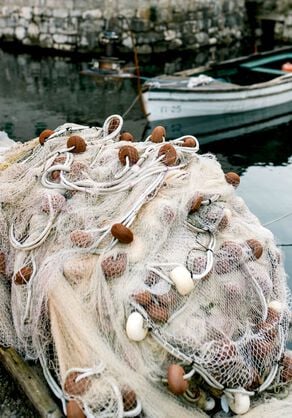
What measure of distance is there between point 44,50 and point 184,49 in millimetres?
4924

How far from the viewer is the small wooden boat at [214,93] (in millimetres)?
11539

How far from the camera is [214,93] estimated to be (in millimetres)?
11797

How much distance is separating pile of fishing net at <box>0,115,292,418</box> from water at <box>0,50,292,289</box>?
340cm

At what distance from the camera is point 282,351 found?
3236 millimetres

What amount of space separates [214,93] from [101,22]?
7.50m

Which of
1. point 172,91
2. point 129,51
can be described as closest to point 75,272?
point 172,91

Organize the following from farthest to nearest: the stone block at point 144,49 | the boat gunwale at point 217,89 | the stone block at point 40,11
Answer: the stone block at point 144,49 → the stone block at point 40,11 → the boat gunwale at point 217,89

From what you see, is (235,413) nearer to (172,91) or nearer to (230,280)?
(230,280)

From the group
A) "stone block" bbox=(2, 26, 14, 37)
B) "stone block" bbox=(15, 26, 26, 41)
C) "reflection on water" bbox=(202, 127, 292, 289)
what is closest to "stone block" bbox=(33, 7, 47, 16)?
"stone block" bbox=(15, 26, 26, 41)

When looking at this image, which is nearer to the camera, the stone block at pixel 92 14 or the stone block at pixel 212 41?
the stone block at pixel 92 14

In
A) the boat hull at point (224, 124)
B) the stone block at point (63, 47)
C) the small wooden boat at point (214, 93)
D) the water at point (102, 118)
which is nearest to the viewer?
the water at point (102, 118)

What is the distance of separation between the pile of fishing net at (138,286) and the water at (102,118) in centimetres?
340

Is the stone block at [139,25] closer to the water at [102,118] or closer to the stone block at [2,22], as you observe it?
the water at [102,118]

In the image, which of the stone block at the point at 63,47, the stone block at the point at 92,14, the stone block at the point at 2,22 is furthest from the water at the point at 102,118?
the stone block at the point at 92,14
